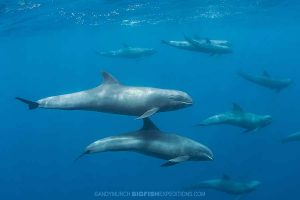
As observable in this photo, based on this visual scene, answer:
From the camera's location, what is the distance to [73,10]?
A: 101ft

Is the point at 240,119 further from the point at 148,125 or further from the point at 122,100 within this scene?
the point at 122,100

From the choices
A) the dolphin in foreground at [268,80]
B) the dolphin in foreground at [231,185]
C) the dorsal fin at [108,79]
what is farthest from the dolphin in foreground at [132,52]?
the dorsal fin at [108,79]

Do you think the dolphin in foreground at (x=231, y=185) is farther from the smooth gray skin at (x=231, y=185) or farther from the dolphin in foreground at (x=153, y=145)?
the dolphin in foreground at (x=153, y=145)

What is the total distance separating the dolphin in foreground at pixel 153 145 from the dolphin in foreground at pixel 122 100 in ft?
1.36

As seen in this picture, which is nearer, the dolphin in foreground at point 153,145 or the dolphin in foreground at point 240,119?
the dolphin in foreground at point 153,145

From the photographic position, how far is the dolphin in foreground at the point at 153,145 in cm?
934

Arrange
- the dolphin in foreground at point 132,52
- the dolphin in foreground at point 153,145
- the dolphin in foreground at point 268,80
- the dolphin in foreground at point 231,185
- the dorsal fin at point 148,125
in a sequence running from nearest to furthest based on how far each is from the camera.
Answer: the dolphin in foreground at point 153,145
the dorsal fin at point 148,125
the dolphin in foreground at point 231,185
the dolphin in foreground at point 268,80
the dolphin in foreground at point 132,52

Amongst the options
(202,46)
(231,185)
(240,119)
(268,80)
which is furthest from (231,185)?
(268,80)

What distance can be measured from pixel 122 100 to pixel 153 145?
1.28 metres

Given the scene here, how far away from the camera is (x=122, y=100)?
373 inches

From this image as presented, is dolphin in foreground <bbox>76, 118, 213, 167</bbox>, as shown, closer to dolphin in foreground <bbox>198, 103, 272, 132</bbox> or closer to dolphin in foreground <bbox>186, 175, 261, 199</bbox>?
dolphin in foreground <bbox>198, 103, 272, 132</bbox>

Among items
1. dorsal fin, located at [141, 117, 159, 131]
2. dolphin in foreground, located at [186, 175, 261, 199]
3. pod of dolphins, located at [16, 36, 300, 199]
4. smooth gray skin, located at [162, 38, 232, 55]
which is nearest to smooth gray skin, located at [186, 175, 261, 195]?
dolphin in foreground, located at [186, 175, 261, 199]

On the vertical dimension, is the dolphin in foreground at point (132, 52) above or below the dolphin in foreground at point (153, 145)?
below

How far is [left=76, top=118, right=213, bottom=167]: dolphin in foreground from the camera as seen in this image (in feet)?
30.6
